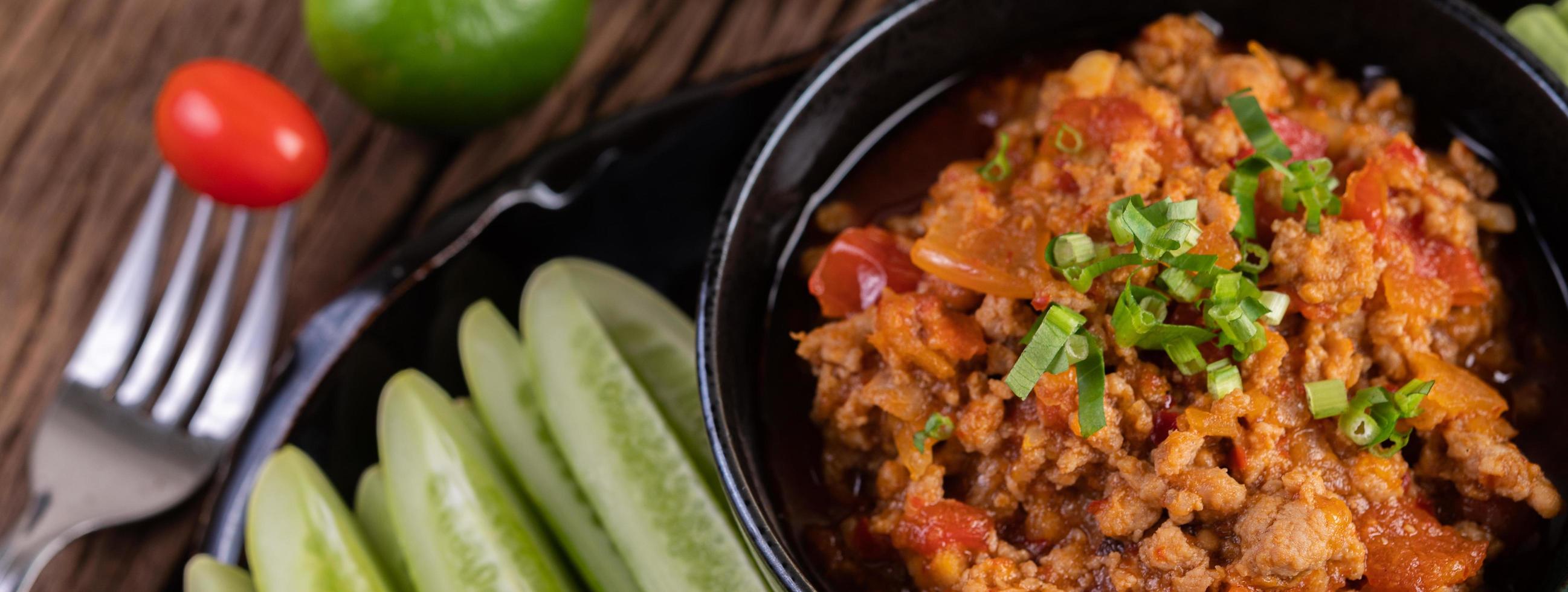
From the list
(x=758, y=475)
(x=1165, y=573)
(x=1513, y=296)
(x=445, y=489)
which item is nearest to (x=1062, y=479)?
(x=1165, y=573)

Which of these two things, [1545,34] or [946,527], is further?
[1545,34]

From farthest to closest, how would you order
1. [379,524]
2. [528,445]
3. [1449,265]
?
[379,524] → [528,445] → [1449,265]

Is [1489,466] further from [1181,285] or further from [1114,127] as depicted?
[1114,127]

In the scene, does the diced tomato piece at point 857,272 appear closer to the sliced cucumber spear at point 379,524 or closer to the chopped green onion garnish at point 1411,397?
the chopped green onion garnish at point 1411,397

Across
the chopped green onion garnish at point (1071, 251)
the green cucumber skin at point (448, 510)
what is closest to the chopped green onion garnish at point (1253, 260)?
the chopped green onion garnish at point (1071, 251)

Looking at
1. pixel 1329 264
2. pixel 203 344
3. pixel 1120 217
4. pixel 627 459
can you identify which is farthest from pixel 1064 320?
pixel 203 344

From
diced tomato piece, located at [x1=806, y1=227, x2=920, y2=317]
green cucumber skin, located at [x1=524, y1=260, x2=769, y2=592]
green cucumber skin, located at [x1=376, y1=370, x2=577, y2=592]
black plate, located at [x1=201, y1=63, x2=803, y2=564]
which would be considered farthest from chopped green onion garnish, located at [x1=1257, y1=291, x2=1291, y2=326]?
green cucumber skin, located at [x1=376, y1=370, x2=577, y2=592]
